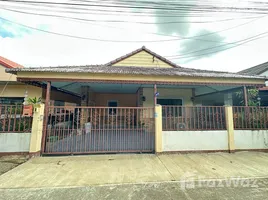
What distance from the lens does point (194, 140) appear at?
544 cm

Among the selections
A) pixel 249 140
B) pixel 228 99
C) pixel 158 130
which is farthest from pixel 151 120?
pixel 228 99

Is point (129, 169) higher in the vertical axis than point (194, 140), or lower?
lower

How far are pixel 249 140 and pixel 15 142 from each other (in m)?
9.04

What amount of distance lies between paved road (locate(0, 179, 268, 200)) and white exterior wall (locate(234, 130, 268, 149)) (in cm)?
274

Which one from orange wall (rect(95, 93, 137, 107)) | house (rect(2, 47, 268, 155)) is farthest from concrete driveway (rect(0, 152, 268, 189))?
orange wall (rect(95, 93, 137, 107))

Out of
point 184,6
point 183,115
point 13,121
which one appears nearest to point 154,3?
point 184,6

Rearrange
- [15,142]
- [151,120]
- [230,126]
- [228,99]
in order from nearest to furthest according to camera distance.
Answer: [15,142] → [230,126] → [151,120] → [228,99]

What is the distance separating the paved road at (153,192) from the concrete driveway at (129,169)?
21 centimetres

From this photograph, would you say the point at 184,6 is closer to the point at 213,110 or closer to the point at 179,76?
the point at 179,76

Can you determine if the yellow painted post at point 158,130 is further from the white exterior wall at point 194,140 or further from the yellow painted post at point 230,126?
the yellow painted post at point 230,126

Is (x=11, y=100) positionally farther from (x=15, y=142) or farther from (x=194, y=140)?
(x=194, y=140)

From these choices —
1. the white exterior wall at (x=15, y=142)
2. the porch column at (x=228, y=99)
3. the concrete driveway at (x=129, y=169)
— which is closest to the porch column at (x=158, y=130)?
the concrete driveway at (x=129, y=169)

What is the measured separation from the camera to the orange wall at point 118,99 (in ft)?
45.8

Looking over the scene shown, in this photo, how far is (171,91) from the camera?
34.1 ft
